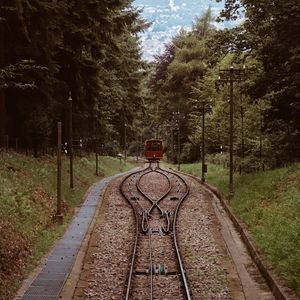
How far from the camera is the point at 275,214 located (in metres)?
17.6

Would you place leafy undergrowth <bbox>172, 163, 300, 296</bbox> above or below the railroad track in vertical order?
above

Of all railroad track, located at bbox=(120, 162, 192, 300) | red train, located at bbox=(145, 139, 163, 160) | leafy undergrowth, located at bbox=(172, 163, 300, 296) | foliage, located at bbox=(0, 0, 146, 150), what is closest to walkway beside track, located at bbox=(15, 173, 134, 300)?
railroad track, located at bbox=(120, 162, 192, 300)

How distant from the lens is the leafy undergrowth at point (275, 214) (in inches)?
510

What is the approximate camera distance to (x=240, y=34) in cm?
2855

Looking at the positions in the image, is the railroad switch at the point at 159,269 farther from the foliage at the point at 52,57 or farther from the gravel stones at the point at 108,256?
the foliage at the point at 52,57

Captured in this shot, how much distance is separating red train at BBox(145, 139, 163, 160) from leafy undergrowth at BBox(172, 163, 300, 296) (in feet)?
136

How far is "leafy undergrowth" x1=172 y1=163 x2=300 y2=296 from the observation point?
12953 millimetres

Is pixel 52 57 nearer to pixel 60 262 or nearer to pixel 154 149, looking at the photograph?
pixel 60 262

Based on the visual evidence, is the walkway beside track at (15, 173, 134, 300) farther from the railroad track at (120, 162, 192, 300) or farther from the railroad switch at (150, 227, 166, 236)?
the railroad switch at (150, 227, 166, 236)

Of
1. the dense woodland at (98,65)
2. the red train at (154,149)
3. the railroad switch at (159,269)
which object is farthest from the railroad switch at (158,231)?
the red train at (154,149)

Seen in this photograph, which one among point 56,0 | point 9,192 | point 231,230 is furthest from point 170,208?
point 56,0

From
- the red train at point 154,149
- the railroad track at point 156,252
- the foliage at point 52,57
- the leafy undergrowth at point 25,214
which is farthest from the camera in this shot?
the red train at point 154,149

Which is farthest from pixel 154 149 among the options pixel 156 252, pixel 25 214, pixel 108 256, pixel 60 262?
pixel 60 262

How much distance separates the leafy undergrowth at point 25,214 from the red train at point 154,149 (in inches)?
1622
